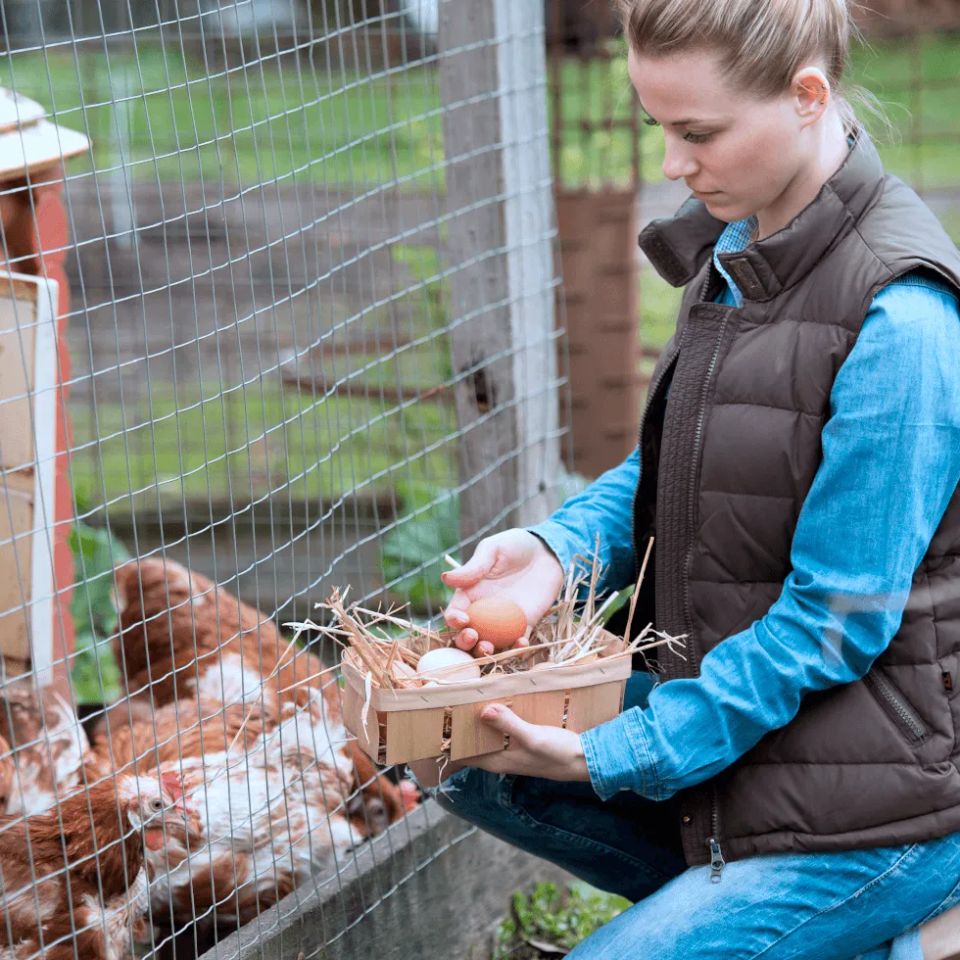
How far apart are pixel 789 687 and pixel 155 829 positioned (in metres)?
1.27

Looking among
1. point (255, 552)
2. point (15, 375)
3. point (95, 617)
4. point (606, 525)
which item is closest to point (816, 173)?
point (606, 525)

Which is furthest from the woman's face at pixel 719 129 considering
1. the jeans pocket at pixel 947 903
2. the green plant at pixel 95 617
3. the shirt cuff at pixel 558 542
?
the green plant at pixel 95 617

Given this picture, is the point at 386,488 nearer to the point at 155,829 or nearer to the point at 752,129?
the point at 155,829

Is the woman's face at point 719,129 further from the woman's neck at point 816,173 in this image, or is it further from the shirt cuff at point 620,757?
the shirt cuff at point 620,757

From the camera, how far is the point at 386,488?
171 inches

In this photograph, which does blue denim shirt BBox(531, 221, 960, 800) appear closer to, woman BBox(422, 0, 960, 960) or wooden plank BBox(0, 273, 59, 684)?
woman BBox(422, 0, 960, 960)

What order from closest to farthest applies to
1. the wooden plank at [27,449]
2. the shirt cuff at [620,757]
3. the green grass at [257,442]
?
the shirt cuff at [620,757] < the wooden plank at [27,449] < the green grass at [257,442]

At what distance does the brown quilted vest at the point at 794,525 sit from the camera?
1.66 meters

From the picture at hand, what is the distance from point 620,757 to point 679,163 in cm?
78

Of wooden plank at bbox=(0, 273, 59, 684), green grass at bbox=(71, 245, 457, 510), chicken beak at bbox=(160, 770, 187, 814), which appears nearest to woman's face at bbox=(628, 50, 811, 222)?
wooden plank at bbox=(0, 273, 59, 684)

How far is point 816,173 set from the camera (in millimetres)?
1711

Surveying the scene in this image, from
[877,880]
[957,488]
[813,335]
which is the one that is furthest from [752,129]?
[877,880]

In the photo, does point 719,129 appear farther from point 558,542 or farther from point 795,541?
point 558,542

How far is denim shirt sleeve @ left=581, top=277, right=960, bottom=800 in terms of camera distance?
158 cm
